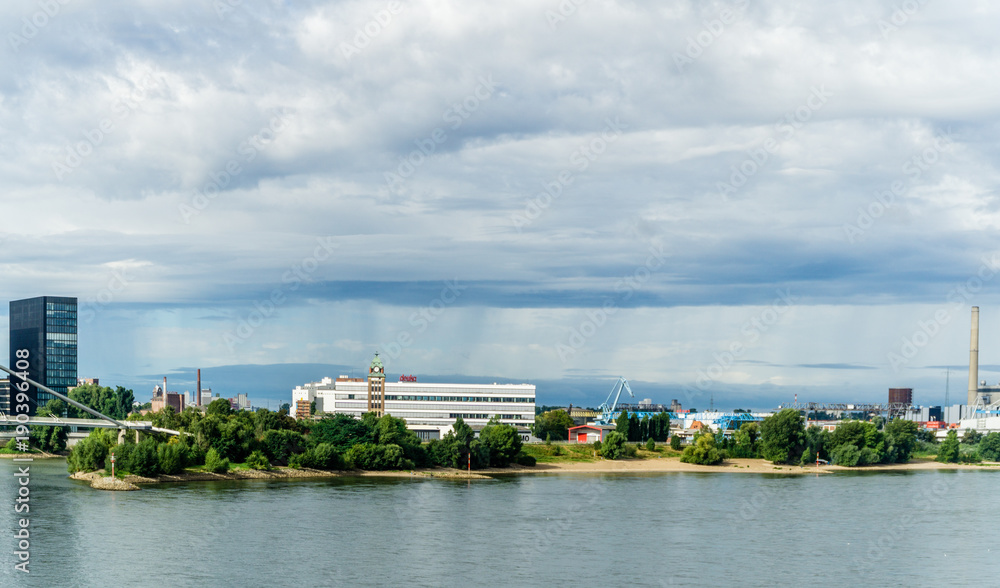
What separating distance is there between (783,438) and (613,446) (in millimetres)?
19180

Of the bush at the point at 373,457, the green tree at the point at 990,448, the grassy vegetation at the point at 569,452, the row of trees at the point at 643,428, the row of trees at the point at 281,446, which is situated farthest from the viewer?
the green tree at the point at 990,448

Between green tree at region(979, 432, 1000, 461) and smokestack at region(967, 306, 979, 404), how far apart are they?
55556mm

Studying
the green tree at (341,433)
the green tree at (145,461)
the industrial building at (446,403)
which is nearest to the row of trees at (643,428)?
the industrial building at (446,403)

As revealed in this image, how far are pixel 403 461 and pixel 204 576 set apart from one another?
44.8 meters

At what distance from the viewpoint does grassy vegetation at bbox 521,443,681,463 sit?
97312mm

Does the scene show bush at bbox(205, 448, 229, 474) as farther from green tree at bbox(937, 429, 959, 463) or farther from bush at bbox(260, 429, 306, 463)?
green tree at bbox(937, 429, 959, 463)

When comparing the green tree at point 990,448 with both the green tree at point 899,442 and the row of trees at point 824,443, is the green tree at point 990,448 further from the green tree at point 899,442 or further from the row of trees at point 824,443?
the row of trees at point 824,443

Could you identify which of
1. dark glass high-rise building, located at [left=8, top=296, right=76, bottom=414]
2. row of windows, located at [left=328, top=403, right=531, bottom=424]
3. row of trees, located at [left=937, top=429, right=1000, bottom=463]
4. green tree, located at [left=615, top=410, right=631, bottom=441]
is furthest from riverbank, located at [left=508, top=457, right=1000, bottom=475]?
dark glass high-rise building, located at [left=8, top=296, right=76, bottom=414]

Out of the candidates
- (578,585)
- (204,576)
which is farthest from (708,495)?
(204,576)

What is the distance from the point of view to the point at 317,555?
137 ft

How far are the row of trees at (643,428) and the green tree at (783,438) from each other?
486 inches

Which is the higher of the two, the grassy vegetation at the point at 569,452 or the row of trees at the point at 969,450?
the grassy vegetation at the point at 569,452

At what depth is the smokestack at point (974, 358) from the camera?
559ft

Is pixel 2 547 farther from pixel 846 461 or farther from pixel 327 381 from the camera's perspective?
pixel 327 381
